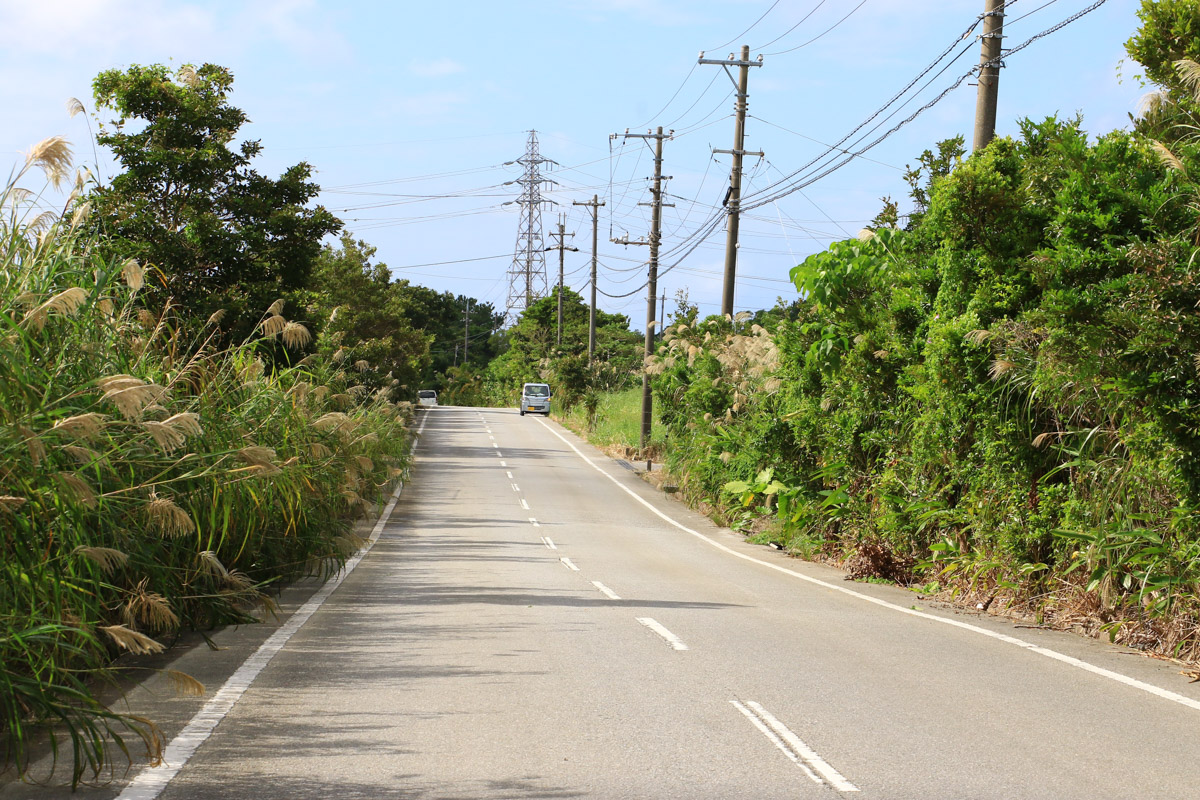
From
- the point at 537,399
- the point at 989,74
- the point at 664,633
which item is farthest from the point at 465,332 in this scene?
the point at 664,633

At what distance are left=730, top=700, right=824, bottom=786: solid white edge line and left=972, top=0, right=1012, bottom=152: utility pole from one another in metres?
9.49

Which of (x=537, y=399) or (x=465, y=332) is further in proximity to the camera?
(x=465, y=332)

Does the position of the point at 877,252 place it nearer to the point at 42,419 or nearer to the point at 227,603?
the point at 227,603

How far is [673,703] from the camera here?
7273 millimetres

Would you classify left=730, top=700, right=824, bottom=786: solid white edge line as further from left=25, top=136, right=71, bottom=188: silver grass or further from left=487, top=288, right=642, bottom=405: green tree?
left=487, top=288, right=642, bottom=405: green tree

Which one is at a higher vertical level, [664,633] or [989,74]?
[989,74]

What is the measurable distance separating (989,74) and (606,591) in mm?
8345

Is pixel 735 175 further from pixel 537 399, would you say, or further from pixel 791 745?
pixel 537 399

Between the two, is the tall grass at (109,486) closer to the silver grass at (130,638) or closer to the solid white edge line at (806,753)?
the silver grass at (130,638)

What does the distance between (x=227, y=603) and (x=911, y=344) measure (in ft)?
31.7

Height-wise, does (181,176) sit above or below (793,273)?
above

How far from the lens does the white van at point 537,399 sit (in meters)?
70.4

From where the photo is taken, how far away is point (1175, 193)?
10.0 m

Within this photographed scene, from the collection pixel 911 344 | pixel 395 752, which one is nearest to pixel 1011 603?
pixel 911 344
